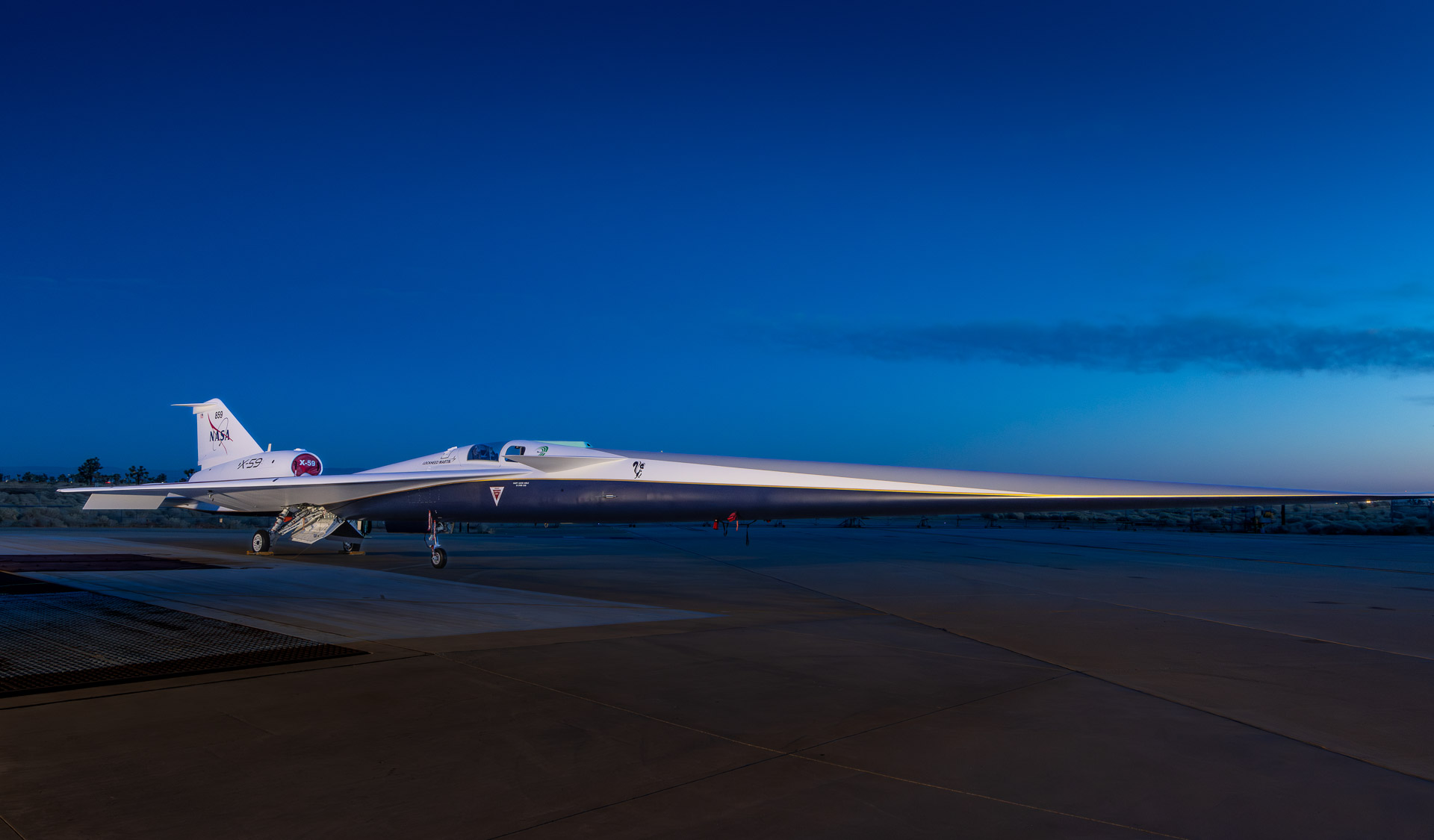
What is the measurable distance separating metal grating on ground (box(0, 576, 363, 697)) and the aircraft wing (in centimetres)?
649

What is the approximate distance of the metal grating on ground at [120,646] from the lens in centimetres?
617

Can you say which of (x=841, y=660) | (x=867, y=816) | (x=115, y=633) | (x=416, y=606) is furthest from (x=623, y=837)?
(x=416, y=606)

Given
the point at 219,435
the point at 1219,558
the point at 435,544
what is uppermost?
the point at 219,435

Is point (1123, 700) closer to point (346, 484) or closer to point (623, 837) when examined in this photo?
point (623, 837)

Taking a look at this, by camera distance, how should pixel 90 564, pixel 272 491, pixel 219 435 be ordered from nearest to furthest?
pixel 90 564 < pixel 272 491 < pixel 219 435

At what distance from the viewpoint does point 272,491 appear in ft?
62.1

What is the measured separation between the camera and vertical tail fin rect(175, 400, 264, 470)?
22.2 m

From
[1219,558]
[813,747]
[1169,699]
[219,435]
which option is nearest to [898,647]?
[1169,699]

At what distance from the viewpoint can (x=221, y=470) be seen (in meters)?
21.6

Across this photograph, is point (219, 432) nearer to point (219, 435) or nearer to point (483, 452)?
point (219, 435)

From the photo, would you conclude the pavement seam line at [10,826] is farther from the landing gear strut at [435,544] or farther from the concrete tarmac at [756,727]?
the landing gear strut at [435,544]

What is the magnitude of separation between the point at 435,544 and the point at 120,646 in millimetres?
8712

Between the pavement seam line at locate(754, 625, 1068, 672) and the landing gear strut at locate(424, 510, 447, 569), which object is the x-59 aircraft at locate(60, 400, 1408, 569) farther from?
the pavement seam line at locate(754, 625, 1068, 672)

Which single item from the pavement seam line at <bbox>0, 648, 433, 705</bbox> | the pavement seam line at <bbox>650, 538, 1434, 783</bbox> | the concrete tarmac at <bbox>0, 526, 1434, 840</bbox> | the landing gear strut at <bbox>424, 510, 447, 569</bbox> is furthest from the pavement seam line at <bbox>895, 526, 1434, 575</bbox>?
the pavement seam line at <bbox>0, 648, 433, 705</bbox>
